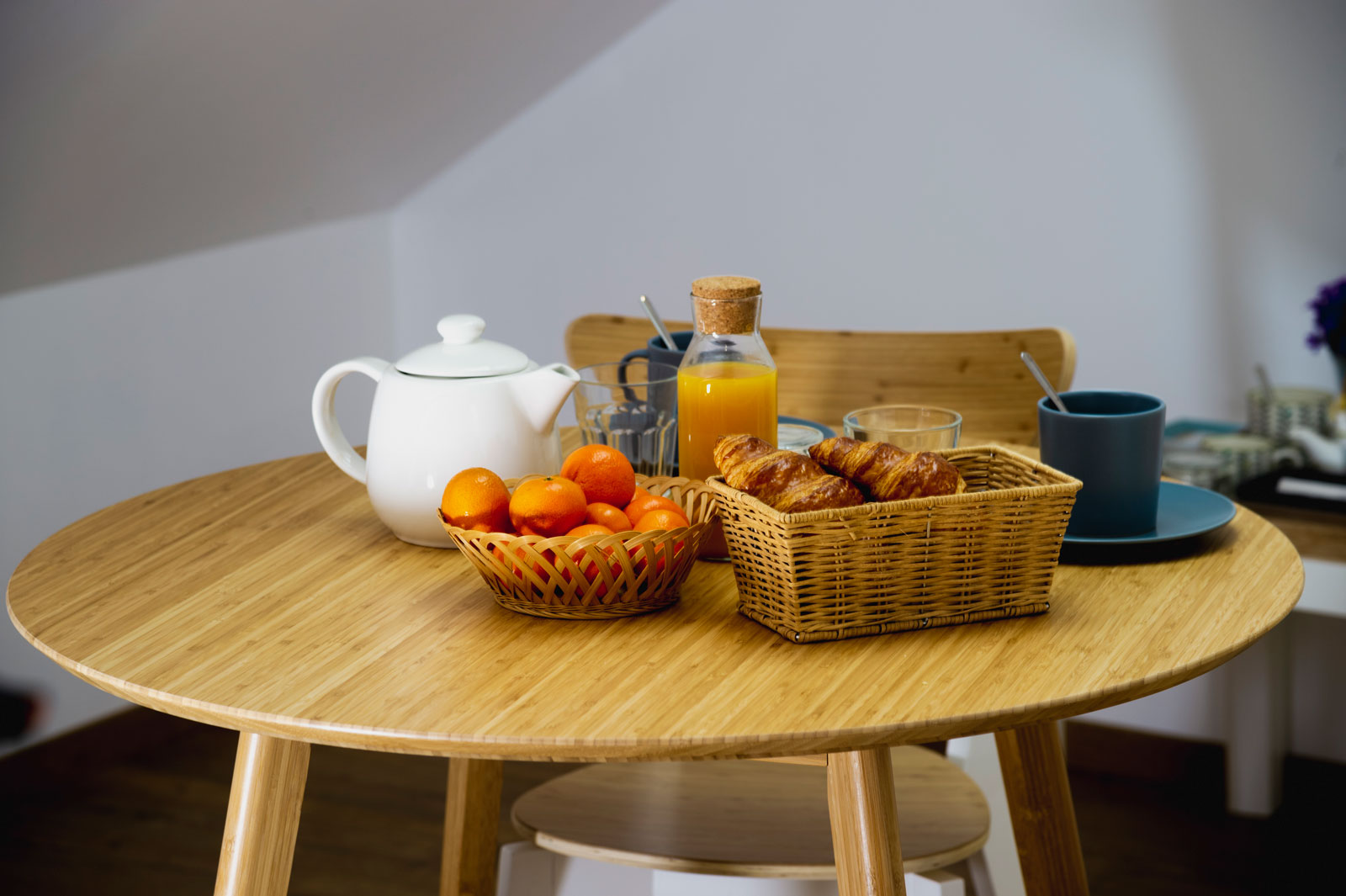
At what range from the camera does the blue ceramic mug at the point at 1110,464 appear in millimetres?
1077

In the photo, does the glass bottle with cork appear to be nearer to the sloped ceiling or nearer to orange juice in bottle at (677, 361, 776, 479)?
orange juice in bottle at (677, 361, 776, 479)

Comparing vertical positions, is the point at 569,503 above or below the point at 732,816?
above

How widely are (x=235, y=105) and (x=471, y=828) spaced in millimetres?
1348

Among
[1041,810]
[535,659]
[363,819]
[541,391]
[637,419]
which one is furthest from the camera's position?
[363,819]

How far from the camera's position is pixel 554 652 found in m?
0.90

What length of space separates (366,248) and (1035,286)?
4.87 feet

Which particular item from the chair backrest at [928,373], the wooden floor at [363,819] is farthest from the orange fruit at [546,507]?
the wooden floor at [363,819]

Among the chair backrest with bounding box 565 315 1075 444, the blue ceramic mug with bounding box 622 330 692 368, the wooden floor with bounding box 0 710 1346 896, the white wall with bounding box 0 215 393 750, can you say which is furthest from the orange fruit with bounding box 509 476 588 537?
the white wall with bounding box 0 215 393 750

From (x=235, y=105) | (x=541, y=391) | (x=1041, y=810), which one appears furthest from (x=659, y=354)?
(x=235, y=105)

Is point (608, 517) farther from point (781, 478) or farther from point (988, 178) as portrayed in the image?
point (988, 178)

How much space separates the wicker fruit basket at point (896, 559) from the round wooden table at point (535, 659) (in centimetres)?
2

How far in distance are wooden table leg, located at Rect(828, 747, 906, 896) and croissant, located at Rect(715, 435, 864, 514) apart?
17 centimetres

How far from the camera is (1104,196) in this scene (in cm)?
246

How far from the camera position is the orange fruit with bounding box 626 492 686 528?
98 cm
